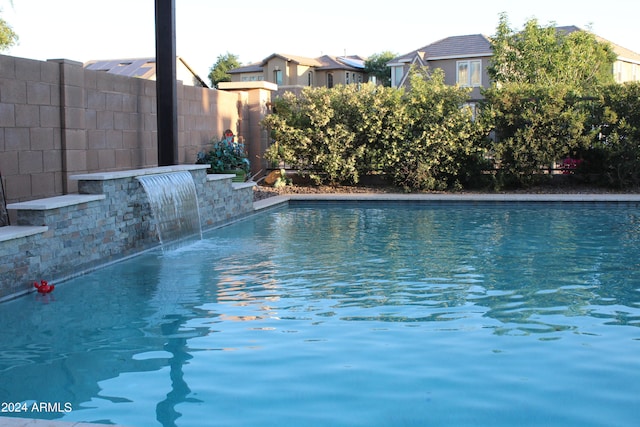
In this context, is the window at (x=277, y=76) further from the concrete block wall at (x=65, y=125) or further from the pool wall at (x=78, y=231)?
the pool wall at (x=78, y=231)

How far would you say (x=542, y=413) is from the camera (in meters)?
4.07

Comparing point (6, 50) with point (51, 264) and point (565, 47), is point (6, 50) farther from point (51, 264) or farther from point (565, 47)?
point (51, 264)

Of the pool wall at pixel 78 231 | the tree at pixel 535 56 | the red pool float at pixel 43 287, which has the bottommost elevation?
the red pool float at pixel 43 287

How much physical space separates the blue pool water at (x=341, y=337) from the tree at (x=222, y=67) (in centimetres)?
6053

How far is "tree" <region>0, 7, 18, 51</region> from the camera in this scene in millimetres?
32312

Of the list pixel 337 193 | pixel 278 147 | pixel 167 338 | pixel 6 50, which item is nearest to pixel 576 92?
pixel 337 193

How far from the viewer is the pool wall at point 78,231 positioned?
679cm

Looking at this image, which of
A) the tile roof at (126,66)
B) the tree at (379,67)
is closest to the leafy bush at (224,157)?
the tile roof at (126,66)

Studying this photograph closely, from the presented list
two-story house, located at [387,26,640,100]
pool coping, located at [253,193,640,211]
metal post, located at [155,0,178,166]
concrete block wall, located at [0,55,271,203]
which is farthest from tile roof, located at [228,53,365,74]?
metal post, located at [155,0,178,166]

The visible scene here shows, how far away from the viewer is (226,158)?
14977mm

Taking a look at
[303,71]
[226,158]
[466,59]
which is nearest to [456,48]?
[466,59]

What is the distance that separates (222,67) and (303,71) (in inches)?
599

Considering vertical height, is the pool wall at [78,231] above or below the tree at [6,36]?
below

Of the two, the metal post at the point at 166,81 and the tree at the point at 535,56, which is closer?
the metal post at the point at 166,81
